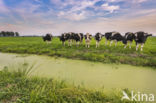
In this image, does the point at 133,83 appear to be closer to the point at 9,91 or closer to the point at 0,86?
the point at 9,91

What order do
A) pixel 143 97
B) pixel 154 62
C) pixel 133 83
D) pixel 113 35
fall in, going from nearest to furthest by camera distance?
pixel 143 97, pixel 133 83, pixel 154 62, pixel 113 35

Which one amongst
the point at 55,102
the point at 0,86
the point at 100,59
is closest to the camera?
the point at 55,102

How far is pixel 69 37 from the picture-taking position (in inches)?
405

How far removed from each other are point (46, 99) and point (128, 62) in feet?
15.0

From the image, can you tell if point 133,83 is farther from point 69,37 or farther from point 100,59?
point 69,37

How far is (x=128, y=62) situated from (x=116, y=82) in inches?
99.1

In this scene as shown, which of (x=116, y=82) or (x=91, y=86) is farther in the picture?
(x=116, y=82)

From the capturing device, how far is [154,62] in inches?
168

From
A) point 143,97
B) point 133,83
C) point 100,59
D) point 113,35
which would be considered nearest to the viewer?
point 143,97

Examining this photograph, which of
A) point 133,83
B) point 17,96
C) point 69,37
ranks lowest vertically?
point 133,83

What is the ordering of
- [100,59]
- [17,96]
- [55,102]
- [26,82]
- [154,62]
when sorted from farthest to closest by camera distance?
[100,59]
[154,62]
[26,82]
[17,96]
[55,102]

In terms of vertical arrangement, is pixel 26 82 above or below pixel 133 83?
above

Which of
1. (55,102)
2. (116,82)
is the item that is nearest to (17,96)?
(55,102)

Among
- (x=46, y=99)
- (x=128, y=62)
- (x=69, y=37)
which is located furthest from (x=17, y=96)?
(x=69, y=37)
